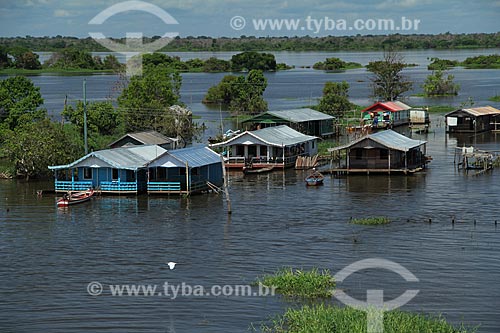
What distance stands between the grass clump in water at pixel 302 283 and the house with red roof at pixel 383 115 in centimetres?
4523

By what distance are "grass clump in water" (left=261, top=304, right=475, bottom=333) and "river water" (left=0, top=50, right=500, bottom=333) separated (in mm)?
1155

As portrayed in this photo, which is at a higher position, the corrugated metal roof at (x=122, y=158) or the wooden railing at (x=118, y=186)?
the corrugated metal roof at (x=122, y=158)

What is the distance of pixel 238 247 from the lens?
31.7 metres

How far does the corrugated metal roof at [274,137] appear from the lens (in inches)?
1978

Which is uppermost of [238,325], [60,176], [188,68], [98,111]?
[188,68]

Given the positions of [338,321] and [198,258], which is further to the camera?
[198,258]

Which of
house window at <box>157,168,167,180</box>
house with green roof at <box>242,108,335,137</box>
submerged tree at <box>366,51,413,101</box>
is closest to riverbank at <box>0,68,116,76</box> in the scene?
submerged tree at <box>366,51,413,101</box>

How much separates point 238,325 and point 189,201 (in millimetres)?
18132

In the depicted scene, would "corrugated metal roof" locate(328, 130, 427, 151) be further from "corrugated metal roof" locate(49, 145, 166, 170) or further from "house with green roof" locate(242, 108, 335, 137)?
"house with green roof" locate(242, 108, 335, 137)

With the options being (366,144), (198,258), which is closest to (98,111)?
(366,144)

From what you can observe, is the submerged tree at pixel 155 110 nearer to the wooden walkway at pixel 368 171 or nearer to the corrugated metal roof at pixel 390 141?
the wooden walkway at pixel 368 171

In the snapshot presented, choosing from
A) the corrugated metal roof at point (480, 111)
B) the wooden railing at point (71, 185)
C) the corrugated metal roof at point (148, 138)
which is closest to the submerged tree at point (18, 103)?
the corrugated metal roof at point (148, 138)

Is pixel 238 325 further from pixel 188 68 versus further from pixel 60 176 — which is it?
pixel 188 68

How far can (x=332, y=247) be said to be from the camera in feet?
103
